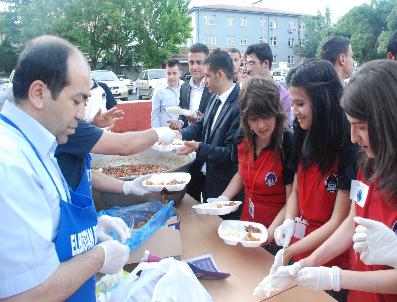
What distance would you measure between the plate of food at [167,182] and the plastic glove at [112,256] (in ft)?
2.59

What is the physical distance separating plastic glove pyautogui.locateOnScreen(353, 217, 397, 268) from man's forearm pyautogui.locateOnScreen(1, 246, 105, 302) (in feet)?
2.56

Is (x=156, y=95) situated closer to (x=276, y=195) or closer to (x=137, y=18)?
(x=276, y=195)

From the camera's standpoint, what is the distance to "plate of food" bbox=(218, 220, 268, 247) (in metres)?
1.54

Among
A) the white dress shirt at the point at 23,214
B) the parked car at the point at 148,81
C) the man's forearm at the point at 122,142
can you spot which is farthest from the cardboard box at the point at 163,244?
the parked car at the point at 148,81

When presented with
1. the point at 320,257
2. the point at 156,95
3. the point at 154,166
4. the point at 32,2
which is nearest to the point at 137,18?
the point at 32,2

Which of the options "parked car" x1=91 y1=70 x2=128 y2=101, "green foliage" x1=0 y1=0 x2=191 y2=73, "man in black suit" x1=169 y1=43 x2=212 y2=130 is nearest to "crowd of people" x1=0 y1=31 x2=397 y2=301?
"man in black suit" x1=169 y1=43 x2=212 y2=130

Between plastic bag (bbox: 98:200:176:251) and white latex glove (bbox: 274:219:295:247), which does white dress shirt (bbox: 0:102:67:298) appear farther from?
white latex glove (bbox: 274:219:295:247)

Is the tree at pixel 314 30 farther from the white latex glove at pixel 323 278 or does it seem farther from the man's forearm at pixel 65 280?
the man's forearm at pixel 65 280

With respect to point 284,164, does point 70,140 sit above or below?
above

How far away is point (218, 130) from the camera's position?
A: 2447 millimetres

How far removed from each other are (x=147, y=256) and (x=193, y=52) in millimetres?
3267

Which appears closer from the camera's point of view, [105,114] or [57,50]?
[57,50]

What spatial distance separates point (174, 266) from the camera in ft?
3.61

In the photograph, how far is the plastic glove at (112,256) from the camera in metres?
1.02
